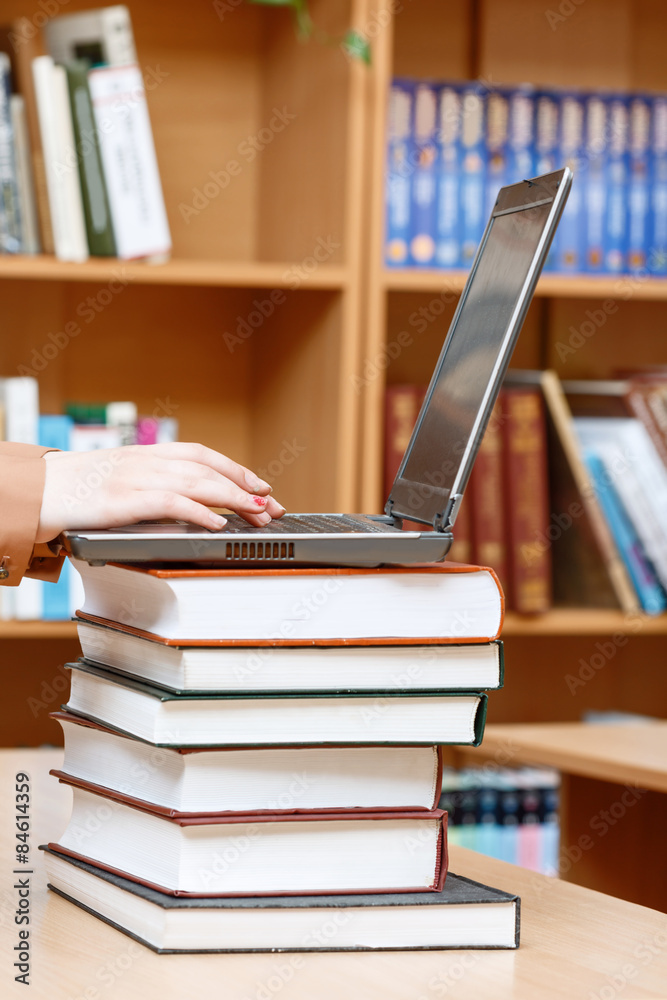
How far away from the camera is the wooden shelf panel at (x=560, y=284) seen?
71.4 inches

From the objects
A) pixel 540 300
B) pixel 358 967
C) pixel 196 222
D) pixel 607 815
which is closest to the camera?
pixel 358 967

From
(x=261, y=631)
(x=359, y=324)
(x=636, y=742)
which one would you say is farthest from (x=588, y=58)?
(x=261, y=631)

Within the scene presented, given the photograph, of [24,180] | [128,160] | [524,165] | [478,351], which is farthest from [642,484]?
[478,351]

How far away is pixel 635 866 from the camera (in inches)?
63.5

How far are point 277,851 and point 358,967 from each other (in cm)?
8

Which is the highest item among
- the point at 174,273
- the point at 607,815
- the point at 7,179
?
the point at 7,179

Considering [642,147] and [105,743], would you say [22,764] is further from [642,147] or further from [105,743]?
[642,147]

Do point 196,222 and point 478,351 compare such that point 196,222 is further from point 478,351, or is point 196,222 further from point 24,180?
point 478,351

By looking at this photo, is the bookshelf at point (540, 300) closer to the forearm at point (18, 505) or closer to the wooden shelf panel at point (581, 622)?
the wooden shelf panel at point (581, 622)

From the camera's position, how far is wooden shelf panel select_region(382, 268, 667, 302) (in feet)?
5.95

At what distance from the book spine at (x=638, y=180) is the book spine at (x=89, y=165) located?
86cm

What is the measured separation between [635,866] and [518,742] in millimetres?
259

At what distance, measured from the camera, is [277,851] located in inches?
25.6

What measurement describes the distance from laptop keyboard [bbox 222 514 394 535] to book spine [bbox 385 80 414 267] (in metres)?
1.13
